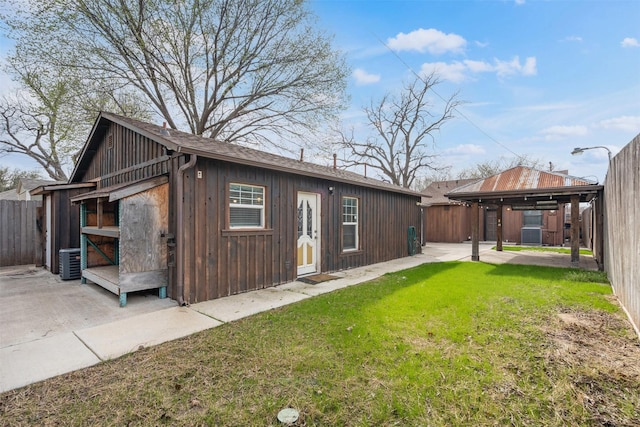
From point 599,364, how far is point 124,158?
26.8 ft

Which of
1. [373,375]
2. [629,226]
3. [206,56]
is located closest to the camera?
[373,375]

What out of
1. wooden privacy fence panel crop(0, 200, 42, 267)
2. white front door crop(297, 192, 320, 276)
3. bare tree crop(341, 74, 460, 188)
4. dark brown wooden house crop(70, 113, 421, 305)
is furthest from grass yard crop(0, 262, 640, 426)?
bare tree crop(341, 74, 460, 188)

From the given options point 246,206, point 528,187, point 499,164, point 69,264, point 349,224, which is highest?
point 499,164

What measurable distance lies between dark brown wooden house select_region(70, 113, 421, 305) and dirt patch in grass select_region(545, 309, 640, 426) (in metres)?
4.60

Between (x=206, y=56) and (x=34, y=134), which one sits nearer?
(x=206, y=56)

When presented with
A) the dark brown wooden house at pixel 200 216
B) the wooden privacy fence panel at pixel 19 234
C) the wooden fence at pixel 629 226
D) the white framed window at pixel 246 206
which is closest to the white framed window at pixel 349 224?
the dark brown wooden house at pixel 200 216

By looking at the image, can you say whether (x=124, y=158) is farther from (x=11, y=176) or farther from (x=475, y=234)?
(x=11, y=176)

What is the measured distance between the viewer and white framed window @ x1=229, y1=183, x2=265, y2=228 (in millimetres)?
5570

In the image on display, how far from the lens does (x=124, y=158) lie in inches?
257

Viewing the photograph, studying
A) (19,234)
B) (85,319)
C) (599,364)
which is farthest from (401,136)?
(85,319)

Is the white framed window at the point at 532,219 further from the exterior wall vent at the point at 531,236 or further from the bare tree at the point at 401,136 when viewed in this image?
the bare tree at the point at 401,136

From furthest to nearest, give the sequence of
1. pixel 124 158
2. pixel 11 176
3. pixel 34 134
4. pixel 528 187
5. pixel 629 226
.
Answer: pixel 11 176 → pixel 34 134 → pixel 528 187 → pixel 124 158 → pixel 629 226

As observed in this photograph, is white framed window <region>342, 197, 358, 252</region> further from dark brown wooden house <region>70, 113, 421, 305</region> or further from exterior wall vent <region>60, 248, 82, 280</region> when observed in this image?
exterior wall vent <region>60, 248, 82, 280</region>

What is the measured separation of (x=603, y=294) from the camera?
205 inches
